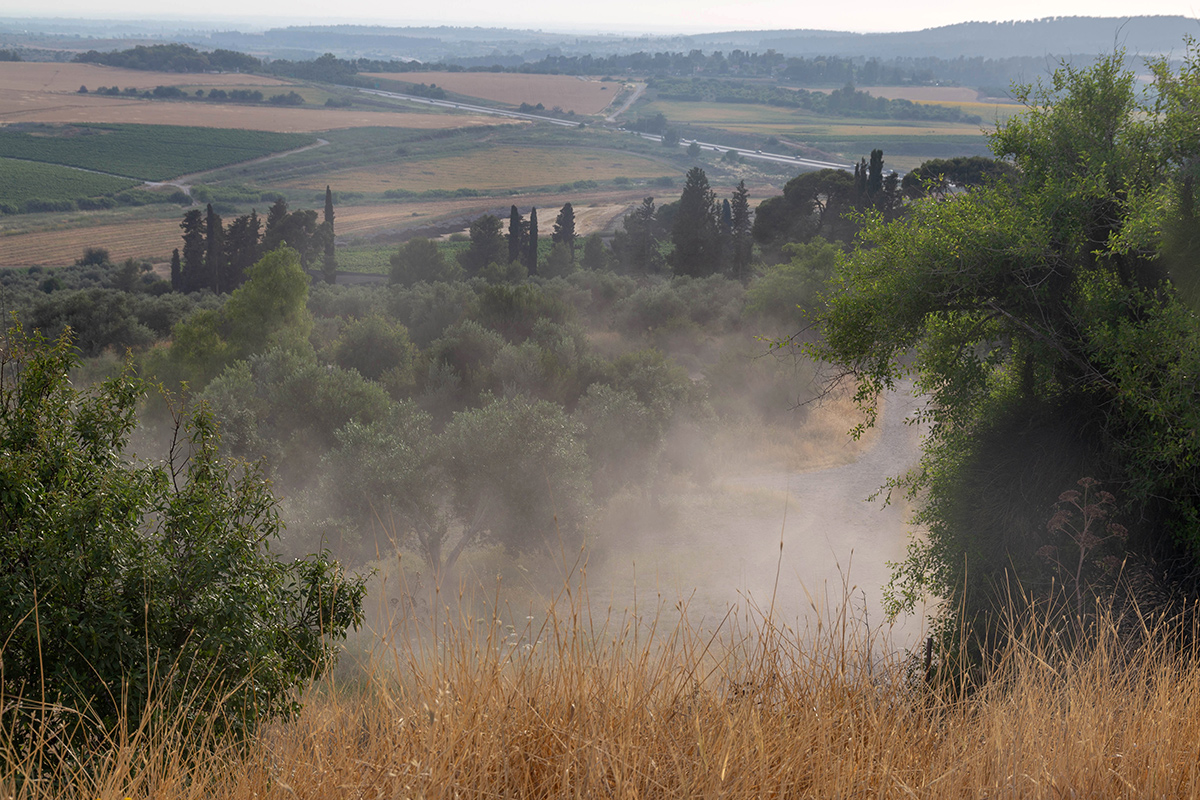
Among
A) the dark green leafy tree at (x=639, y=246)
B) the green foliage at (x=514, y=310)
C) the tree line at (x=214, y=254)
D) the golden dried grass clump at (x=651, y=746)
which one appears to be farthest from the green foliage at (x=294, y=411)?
the dark green leafy tree at (x=639, y=246)

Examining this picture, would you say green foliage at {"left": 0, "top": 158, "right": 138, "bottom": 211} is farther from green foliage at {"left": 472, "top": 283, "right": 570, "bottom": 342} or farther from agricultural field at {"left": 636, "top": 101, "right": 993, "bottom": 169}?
agricultural field at {"left": 636, "top": 101, "right": 993, "bottom": 169}

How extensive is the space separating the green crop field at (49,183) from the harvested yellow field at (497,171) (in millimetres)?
25842

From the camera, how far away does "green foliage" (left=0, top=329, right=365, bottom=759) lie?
4.88m

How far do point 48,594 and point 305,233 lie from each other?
6847 cm

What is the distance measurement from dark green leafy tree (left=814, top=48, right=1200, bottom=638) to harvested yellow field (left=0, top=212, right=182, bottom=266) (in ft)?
276

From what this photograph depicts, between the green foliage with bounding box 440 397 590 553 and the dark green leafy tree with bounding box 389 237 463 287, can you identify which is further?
the dark green leafy tree with bounding box 389 237 463 287

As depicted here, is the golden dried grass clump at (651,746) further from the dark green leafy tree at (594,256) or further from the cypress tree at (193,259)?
the dark green leafy tree at (594,256)

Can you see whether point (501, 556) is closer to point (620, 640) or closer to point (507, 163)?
point (620, 640)

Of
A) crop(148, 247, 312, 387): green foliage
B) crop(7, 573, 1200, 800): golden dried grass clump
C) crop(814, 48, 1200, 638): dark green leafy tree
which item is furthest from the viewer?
crop(148, 247, 312, 387): green foliage

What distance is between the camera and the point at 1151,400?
967 centimetres

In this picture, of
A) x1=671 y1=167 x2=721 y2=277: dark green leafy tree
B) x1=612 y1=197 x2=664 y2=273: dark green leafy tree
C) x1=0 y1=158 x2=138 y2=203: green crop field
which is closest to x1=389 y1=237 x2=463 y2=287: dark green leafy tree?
x1=612 y1=197 x2=664 y2=273: dark green leafy tree

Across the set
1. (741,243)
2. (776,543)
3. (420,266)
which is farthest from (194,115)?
(776,543)

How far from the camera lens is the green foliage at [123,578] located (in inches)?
192

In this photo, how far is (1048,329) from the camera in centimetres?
1129
